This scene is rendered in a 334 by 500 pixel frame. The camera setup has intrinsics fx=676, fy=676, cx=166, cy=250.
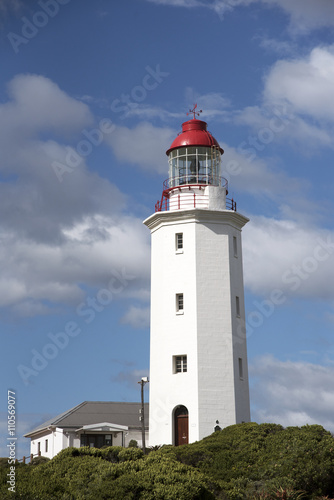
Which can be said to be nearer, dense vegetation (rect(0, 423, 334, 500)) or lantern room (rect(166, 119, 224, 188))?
dense vegetation (rect(0, 423, 334, 500))

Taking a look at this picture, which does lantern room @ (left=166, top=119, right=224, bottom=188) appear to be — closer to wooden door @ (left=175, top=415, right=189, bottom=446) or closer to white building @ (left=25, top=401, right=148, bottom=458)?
wooden door @ (left=175, top=415, right=189, bottom=446)

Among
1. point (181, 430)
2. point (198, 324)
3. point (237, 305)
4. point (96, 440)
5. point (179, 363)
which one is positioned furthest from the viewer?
point (96, 440)

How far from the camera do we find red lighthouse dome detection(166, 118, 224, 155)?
123 ft

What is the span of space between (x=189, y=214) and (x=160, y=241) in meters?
2.26

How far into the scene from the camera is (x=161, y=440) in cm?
3409

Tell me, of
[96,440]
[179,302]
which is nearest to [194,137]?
[179,302]

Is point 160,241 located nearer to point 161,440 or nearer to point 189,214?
point 189,214

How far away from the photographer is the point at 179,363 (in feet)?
113

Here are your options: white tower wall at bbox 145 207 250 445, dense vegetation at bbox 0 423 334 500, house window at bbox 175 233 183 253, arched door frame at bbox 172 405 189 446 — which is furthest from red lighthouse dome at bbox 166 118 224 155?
dense vegetation at bbox 0 423 334 500

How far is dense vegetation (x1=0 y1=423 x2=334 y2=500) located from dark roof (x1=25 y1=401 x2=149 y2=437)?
15.0 meters

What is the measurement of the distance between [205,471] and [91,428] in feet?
53.6

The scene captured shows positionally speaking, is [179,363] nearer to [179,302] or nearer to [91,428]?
[179,302]

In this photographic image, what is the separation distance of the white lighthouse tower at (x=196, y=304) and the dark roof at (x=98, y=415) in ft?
26.4

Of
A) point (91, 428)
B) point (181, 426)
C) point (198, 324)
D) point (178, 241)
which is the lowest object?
point (181, 426)
